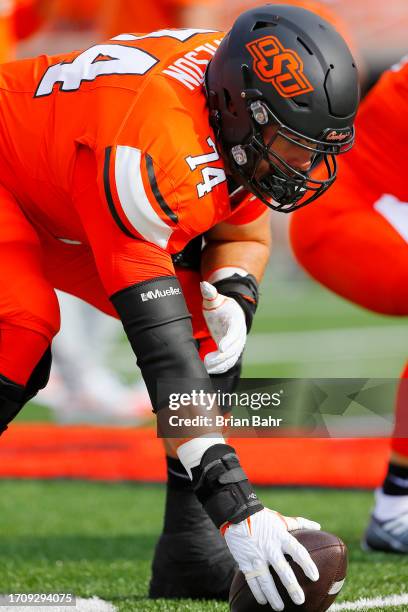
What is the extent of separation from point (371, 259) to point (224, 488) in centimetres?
153

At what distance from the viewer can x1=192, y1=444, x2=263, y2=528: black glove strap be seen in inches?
90.4

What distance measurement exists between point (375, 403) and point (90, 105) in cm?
113

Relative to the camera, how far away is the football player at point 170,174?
93.3 inches

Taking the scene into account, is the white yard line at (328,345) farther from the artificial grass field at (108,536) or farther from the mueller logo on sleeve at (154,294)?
the mueller logo on sleeve at (154,294)

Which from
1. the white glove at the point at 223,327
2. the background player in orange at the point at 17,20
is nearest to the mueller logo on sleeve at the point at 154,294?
the white glove at the point at 223,327

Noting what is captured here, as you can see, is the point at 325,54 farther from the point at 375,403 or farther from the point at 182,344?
the point at 375,403

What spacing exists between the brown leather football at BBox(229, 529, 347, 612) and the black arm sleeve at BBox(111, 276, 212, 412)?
0.43 meters

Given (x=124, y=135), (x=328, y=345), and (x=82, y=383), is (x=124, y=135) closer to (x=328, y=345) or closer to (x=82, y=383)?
(x=82, y=383)

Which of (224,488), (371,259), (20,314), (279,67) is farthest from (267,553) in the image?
(371,259)

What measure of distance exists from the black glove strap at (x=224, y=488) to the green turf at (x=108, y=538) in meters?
0.60

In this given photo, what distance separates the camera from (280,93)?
249 centimetres

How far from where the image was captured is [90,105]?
2.60m

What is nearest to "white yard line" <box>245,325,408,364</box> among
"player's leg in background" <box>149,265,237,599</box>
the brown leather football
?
"player's leg in background" <box>149,265,237,599</box>

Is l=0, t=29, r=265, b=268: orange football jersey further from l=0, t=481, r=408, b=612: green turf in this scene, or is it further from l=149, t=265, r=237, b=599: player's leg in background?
l=0, t=481, r=408, b=612: green turf
